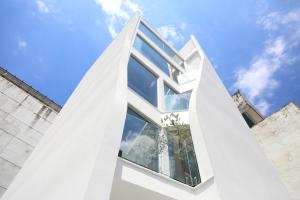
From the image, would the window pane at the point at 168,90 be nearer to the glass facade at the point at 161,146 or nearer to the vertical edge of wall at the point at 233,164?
the glass facade at the point at 161,146

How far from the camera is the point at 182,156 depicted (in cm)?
632

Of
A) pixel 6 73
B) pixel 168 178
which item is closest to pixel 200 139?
pixel 168 178

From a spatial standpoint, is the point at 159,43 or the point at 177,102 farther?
the point at 159,43

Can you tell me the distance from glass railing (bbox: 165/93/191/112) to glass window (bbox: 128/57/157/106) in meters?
0.50

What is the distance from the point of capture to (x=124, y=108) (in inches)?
210

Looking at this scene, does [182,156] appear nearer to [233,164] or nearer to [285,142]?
[233,164]

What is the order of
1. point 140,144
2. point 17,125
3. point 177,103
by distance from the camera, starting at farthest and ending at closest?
point 17,125, point 177,103, point 140,144

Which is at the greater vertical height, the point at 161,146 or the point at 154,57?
the point at 154,57

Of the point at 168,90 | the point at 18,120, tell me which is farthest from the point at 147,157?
the point at 18,120

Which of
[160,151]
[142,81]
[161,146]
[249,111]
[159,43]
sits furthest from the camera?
[249,111]

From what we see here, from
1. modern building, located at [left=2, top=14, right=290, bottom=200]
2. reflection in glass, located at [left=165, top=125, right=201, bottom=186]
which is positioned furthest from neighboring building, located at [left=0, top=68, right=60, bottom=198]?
reflection in glass, located at [left=165, top=125, right=201, bottom=186]

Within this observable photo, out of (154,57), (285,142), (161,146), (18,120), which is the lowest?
(161,146)

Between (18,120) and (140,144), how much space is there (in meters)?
9.55

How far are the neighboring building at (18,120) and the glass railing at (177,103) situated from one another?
7.86 m
